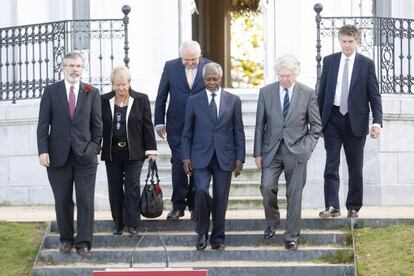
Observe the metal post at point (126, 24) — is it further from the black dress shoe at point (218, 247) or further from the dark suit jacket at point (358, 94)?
the black dress shoe at point (218, 247)

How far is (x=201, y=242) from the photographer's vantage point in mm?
13797

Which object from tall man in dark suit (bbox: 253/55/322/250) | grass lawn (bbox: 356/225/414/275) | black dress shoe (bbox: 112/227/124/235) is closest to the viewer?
grass lawn (bbox: 356/225/414/275)

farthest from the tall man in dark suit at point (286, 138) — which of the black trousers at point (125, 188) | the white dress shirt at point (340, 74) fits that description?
the black trousers at point (125, 188)

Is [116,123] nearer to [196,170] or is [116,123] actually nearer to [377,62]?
[196,170]

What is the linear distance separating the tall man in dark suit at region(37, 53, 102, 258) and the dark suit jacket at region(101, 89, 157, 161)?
364mm

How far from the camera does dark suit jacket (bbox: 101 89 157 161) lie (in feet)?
46.7

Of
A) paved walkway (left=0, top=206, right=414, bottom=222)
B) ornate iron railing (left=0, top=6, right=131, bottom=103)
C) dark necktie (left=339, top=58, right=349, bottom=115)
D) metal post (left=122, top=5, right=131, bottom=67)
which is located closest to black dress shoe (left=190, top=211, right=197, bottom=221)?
paved walkway (left=0, top=206, right=414, bottom=222)

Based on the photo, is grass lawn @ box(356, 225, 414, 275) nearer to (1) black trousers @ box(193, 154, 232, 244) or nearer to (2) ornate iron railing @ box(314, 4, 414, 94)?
(1) black trousers @ box(193, 154, 232, 244)

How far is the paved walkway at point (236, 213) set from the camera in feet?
50.2

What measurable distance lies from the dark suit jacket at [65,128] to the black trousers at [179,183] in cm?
112

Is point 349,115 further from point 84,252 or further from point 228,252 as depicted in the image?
point 84,252

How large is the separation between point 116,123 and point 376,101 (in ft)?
9.32

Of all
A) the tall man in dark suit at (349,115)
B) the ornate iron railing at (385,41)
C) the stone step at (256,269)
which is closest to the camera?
the stone step at (256,269)

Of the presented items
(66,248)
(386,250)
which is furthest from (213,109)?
(386,250)
